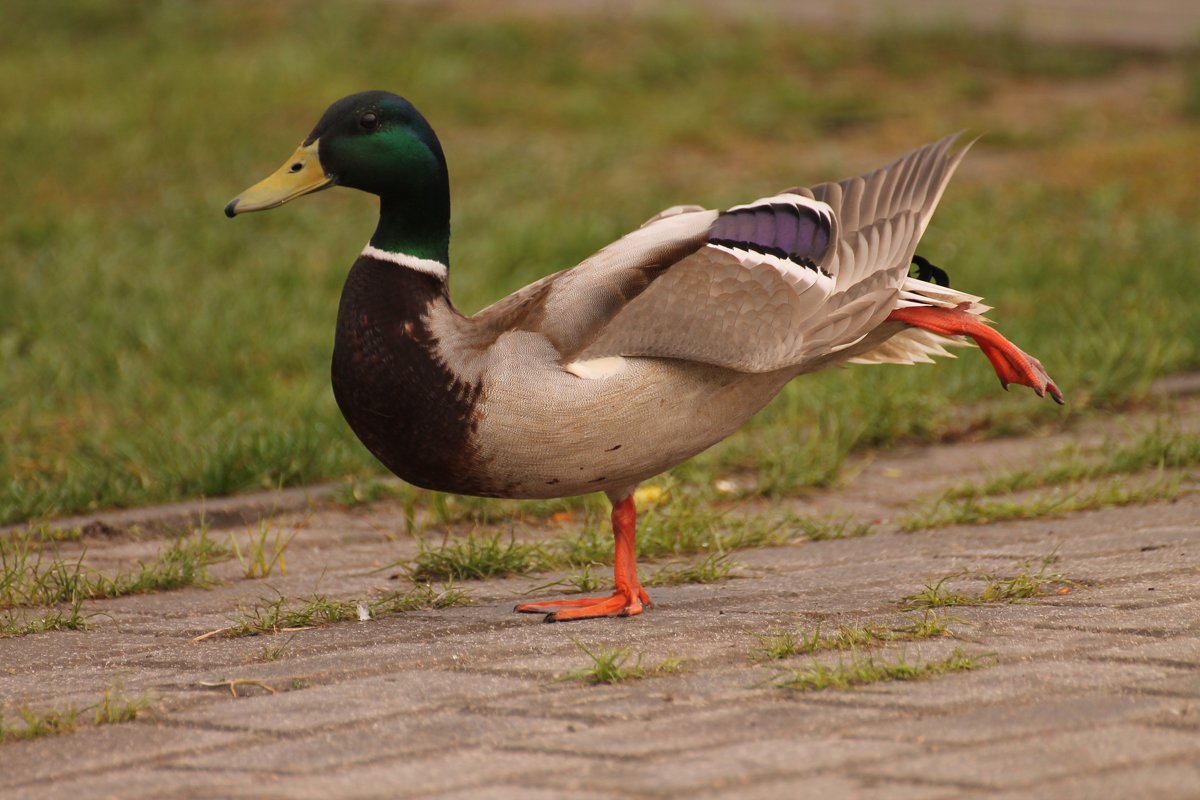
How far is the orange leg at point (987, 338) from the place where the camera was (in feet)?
15.6

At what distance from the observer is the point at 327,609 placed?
14.7ft

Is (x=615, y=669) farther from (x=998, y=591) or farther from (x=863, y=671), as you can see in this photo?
(x=998, y=591)

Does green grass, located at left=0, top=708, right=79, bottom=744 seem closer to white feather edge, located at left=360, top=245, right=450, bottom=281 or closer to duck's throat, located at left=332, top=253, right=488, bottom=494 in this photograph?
duck's throat, located at left=332, top=253, right=488, bottom=494

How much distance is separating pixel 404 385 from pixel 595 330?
47 centimetres

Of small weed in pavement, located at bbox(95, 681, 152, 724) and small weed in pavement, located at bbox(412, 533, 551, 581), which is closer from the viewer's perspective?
small weed in pavement, located at bbox(95, 681, 152, 724)

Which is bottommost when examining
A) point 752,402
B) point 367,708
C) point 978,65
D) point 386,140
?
point 367,708

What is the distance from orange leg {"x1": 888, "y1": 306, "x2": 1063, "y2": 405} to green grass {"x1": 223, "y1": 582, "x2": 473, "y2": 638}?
1.39 metres

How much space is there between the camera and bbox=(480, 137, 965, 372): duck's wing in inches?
170

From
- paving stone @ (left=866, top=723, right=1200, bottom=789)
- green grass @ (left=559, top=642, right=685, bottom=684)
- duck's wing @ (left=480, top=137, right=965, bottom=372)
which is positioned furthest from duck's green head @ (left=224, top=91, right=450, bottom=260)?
paving stone @ (left=866, top=723, right=1200, bottom=789)

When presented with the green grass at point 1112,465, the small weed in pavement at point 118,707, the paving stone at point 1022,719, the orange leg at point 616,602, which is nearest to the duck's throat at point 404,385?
the orange leg at point 616,602

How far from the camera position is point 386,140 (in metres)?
4.67

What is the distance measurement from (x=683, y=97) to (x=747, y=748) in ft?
30.6

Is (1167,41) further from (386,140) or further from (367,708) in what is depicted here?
(367,708)

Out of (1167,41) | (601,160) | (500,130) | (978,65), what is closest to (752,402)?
(601,160)
